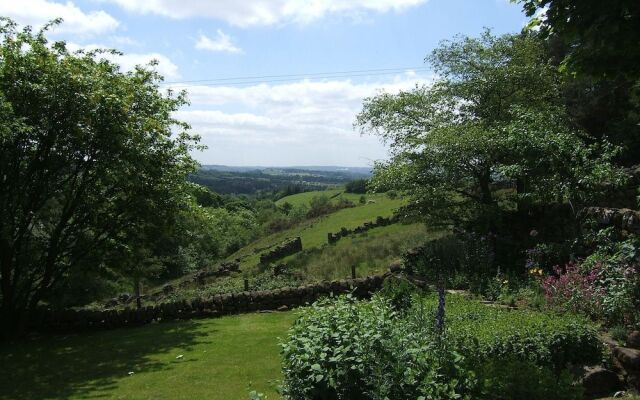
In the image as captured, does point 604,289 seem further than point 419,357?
Yes

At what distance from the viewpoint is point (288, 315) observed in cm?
1562

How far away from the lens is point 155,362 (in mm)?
Result: 11523

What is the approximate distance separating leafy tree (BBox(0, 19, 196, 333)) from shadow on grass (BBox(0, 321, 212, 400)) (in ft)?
6.99

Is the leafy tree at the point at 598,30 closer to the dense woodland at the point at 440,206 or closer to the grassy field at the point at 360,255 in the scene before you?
the dense woodland at the point at 440,206

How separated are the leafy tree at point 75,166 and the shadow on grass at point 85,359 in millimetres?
2129

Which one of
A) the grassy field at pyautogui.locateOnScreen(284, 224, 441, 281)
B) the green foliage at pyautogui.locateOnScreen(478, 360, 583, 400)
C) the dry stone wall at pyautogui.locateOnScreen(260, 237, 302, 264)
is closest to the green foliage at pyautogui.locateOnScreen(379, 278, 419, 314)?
the green foliage at pyautogui.locateOnScreen(478, 360, 583, 400)

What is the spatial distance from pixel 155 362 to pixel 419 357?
810cm

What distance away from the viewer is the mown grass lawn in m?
9.30

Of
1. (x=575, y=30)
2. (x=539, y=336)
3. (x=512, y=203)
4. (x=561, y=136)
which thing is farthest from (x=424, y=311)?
(x=512, y=203)

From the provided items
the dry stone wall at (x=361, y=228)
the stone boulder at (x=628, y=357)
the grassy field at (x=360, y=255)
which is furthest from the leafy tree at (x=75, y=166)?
the dry stone wall at (x=361, y=228)

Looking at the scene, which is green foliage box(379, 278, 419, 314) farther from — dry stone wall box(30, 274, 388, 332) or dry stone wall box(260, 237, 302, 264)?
dry stone wall box(260, 237, 302, 264)

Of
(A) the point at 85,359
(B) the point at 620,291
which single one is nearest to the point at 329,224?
(A) the point at 85,359

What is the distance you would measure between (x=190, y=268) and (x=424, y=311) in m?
36.5

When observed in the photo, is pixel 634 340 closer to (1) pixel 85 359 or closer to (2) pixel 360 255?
(1) pixel 85 359
